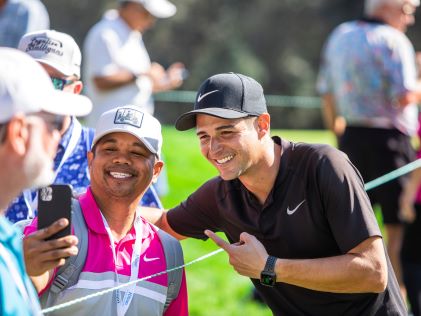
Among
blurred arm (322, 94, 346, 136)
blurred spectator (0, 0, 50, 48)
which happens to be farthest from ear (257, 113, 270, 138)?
blurred arm (322, 94, 346, 136)

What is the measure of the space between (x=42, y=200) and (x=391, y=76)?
177 inches

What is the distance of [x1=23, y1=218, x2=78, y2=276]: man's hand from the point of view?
331 centimetres

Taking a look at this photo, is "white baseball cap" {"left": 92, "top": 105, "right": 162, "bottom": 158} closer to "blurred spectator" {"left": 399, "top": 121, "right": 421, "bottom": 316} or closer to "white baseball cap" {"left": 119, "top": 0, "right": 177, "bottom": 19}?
Answer: "blurred spectator" {"left": 399, "top": 121, "right": 421, "bottom": 316}

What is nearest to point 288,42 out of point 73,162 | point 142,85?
point 142,85

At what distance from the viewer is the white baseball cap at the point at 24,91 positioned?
254cm

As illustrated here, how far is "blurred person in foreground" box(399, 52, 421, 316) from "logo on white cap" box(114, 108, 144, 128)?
10.5 ft

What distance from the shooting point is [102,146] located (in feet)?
13.2

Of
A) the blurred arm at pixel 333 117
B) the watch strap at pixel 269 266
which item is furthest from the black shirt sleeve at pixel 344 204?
the blurred arm at pixel 333 117

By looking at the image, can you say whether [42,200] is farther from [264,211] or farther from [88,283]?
[264,211]

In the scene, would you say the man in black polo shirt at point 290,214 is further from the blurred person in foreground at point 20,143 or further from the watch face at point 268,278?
the blurred person in foreground at point 20,143

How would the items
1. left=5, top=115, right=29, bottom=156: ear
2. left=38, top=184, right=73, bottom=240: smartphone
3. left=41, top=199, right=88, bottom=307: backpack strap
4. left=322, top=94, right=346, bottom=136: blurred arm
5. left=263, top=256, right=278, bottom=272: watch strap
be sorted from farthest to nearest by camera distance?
left=322, top=94, right=346, bottom=136: blurred arm, left=263, top=256, right=278, bottom=272: watch strap, left=41, top=199, right=88, bottom=307: backpack strap, left=38, top=184, right=73, bottom=240: smartphone, left=5, top=115, right=29, bottom=156: ear

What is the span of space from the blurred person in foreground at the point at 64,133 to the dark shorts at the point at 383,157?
2.85m

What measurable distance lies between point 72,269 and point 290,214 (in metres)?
1.04

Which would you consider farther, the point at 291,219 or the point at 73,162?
the point at 73,162
